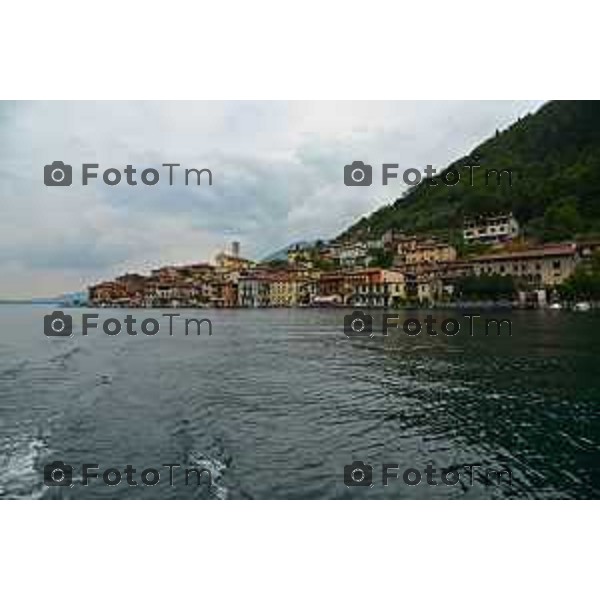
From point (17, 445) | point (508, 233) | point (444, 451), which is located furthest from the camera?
point (508, 233)

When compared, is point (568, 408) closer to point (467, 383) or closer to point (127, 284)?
point (467, 383)

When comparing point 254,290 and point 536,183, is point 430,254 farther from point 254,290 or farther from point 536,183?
point 254,290

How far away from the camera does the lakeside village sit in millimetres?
59625

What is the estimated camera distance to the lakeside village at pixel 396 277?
196 feet

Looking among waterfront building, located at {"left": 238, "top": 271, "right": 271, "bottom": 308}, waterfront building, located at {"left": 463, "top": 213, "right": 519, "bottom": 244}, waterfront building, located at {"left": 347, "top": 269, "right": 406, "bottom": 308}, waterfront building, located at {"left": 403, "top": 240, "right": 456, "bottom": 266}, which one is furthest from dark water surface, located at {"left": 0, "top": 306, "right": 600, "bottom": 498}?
waterfront building, located at {"left": 238, "top": 271, "right": 271, "bottom": 308}

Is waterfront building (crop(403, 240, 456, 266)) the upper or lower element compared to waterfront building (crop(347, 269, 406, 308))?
upper

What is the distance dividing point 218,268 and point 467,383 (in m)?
90.7

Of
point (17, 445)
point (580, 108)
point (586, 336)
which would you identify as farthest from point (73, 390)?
point (580, 108)

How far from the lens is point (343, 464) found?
10.0m

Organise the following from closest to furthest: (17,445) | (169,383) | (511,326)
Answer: (17,445) → (169,383) → (511,326)

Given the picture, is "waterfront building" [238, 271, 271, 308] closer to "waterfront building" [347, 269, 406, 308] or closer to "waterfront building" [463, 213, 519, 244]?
"waterfront building" [347, 269, 406, 308]

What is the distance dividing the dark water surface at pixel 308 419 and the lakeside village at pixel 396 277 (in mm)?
35343

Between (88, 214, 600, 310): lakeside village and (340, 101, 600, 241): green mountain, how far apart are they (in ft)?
8.52

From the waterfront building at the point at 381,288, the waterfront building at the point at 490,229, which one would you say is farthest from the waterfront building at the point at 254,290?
the waterfront building at the point at 490,229
